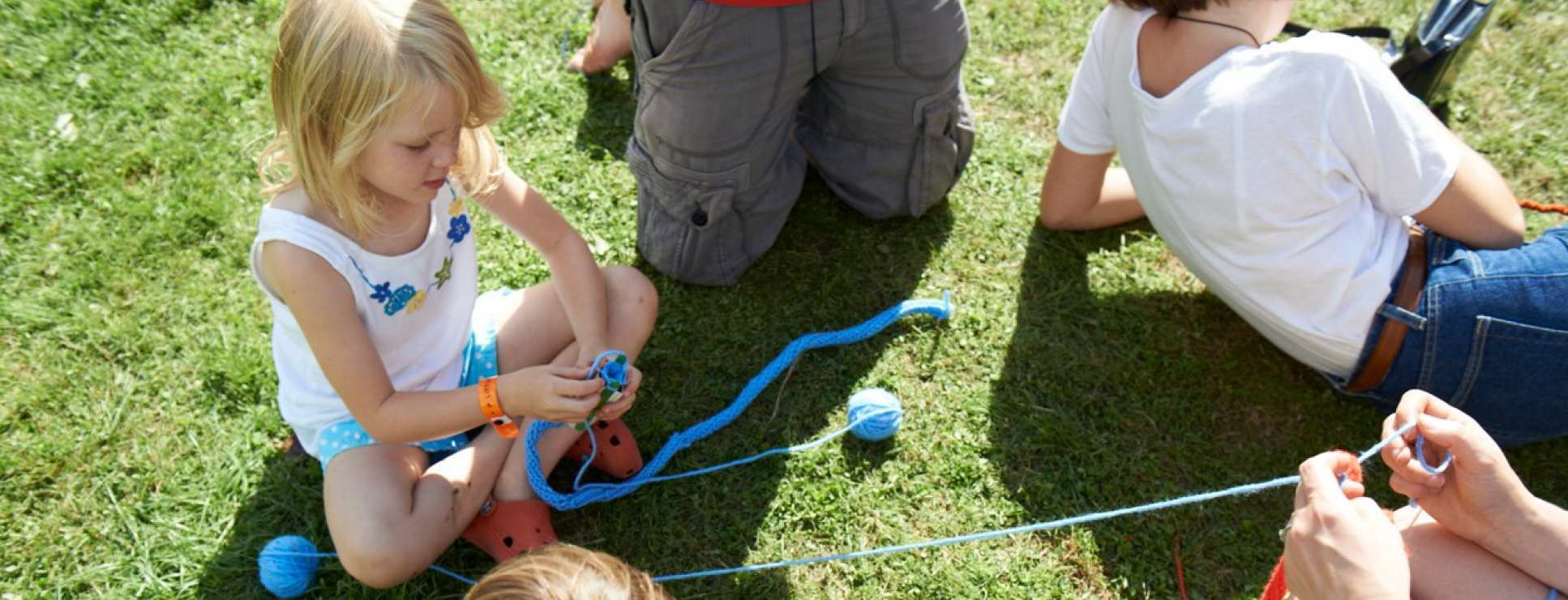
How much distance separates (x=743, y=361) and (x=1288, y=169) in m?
1.38

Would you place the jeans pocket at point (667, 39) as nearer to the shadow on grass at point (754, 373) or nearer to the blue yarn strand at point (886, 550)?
the shadow on grass at point (754, 373)

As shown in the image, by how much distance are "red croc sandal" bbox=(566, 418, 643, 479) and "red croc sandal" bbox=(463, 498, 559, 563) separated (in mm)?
190

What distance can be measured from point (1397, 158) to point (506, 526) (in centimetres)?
205

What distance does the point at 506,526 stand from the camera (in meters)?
2.40

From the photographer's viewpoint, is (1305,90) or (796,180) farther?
(796,180)

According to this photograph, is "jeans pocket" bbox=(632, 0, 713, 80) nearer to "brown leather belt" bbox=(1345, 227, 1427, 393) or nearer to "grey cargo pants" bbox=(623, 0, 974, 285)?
"grey cargo pants" bbox=(623, 0, 974, 285)

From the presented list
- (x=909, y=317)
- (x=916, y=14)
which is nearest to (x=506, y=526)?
(x=909, y=317)

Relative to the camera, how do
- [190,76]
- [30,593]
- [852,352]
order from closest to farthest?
1. [30,593]
2. [852,352]
3. [190,76]

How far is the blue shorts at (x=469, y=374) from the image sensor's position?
7.61 ft

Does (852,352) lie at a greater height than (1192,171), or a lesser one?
lesser

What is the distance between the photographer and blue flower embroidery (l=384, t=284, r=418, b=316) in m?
2.26

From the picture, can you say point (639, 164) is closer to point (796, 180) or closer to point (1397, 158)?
point (796, 180)

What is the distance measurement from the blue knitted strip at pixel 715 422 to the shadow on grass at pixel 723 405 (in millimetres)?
34

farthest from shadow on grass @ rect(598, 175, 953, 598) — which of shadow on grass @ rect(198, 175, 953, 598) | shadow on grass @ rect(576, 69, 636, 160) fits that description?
shadow on grass @ rect(576, 69, 636, 160)
